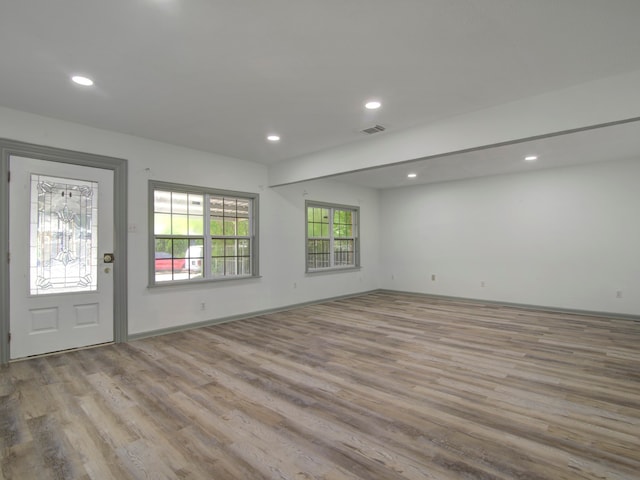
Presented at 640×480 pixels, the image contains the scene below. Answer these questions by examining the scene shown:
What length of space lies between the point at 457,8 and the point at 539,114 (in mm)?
1787

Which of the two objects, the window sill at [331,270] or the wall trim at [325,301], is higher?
the window sill at [331,270]

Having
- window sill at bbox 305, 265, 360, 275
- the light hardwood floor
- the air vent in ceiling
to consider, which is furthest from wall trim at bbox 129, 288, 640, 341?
the air vent in ceiling

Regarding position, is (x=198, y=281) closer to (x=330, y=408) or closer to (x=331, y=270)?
(x=331, y=270)

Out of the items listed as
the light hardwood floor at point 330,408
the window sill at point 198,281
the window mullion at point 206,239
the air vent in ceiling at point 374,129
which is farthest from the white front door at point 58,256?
the air vent in ceiling at point 374,129

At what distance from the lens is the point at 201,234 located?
17.8 feet

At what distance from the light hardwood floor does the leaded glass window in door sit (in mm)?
883

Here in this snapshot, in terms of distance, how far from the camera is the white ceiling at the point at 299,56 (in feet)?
7.02

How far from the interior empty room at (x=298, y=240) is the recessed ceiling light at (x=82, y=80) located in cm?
4

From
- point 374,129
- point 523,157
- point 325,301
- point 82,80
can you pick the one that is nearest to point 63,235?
point 82,80

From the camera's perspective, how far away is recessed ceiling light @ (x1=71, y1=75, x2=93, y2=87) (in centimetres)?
298

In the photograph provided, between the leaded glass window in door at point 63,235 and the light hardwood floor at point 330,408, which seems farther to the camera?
the leaded glass window in door at point 63,235

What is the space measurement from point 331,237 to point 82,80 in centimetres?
554

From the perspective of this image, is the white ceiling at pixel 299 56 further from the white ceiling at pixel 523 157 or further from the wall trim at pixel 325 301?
the wall trim at pixel 325 301

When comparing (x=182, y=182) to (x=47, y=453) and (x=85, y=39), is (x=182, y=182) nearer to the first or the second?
(x=85, y=39)
